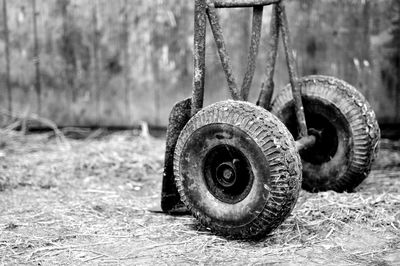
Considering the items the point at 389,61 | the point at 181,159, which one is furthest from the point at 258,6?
the point at 389,61

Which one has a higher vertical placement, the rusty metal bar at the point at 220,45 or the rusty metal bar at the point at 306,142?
the rusty metal bar at the point at 220,45

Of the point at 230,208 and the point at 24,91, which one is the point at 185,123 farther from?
the point at 24,91

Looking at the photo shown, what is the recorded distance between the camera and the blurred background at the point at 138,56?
4.75 meters

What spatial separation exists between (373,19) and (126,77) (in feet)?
7.60

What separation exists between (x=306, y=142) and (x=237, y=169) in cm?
70

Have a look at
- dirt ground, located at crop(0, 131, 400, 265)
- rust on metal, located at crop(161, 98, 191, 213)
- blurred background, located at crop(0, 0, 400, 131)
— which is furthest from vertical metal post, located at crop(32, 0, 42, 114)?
rust on metal, located at crop(161, 98, 191, 213)

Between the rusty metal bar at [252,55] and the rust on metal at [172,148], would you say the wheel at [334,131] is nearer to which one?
the rusty metal bar at [252,55]

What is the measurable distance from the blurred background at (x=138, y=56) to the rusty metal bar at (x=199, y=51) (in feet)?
6.49

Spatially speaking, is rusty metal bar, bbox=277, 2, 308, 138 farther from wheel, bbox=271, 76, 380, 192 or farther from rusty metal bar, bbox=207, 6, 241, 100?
rusty metal bar, bbox=207, 6, 241, 100

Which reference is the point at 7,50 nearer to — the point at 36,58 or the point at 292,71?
the point at 36,58

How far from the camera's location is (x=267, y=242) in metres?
2.64

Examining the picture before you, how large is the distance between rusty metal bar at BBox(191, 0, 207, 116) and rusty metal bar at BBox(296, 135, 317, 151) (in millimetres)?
Answer: 639

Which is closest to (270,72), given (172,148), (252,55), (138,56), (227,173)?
(252,55)

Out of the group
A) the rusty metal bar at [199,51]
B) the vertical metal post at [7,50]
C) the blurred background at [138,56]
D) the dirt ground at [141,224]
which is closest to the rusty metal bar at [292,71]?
the dirt ground at [141,224]
